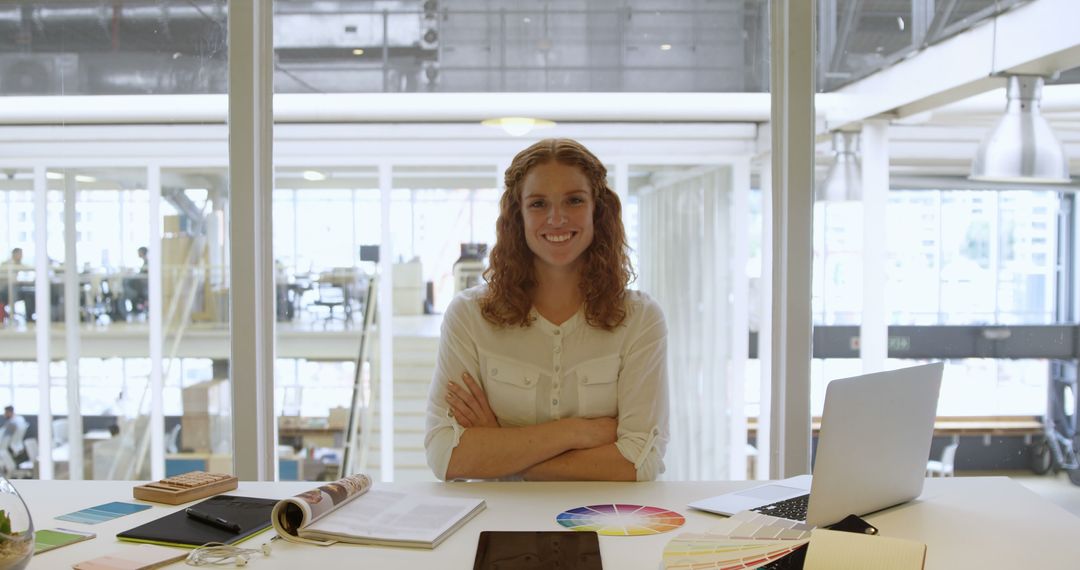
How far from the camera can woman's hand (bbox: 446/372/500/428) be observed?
86.3 inches

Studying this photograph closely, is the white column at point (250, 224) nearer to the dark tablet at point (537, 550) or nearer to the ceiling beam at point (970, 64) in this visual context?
the dark tablet at point (537, 550)

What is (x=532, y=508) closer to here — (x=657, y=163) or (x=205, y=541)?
(x=205, y=541)

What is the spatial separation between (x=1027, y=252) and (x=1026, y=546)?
1.77 metres

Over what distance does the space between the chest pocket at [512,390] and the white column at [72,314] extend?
183cm

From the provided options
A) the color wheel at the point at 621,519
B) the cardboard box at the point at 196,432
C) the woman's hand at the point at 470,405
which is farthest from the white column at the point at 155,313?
the color wheel at the point at 621,519

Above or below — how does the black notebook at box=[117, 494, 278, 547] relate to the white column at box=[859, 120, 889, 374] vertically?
below

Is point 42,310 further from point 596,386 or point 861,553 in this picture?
point 861,553

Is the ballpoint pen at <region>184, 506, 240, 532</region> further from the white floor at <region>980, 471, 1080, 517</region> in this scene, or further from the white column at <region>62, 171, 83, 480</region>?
the white floor at <region>980, 471, 1080, 517</region>

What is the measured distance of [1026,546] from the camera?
1627mm

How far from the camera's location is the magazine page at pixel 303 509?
1657mm

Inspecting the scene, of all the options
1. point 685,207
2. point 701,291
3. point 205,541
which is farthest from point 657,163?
point 205,541

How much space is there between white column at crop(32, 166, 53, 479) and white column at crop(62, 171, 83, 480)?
0.06 metres

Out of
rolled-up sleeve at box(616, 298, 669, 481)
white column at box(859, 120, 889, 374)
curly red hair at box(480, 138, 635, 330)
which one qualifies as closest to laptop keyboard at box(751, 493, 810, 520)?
rolled-up sleeve at box(616, 298, 669, 481)

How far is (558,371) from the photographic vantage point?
2.22 m
